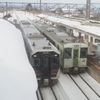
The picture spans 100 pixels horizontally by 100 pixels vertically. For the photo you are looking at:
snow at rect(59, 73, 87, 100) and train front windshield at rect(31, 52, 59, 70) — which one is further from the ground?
train front windshield at rect(31, 52, 59, 70)

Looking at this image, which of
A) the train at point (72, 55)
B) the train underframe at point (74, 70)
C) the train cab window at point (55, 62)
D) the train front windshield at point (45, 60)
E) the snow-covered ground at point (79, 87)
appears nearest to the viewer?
the snow-covered ground at point (79, 87)

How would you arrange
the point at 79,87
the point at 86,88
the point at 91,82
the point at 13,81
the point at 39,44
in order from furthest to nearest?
the point at 91,82 → the point at 79,87 → the point at 86,88 → the point at 39,44 → the point at 13,81

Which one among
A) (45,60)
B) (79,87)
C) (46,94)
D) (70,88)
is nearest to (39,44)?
(45,60)

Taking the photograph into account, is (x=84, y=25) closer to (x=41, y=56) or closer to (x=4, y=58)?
(x=41, y=56)

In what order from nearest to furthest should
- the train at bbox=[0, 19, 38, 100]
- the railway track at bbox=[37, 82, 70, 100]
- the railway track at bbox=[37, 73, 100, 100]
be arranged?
the train at bbox=[0, 19, 38, 100], the railway track at bbox=[37, 82, 70, 100], the railway track at bbox=[37, 73, 100, 100]

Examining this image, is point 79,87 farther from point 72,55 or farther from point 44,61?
point 44,61

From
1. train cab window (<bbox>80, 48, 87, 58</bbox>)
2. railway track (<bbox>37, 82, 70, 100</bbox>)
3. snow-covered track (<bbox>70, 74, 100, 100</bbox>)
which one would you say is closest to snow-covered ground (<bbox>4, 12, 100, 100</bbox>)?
snow-covered track (<bbox>70, 74, 100, 100</bbox>)

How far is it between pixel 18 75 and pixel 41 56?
697 cm

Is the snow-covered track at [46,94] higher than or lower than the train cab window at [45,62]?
lower

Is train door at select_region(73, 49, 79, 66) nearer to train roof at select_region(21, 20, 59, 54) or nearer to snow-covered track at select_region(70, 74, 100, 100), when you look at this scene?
snow-covered track at select_region(70, 74, 100, 100)

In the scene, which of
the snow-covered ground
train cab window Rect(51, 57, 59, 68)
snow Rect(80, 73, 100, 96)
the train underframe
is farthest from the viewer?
the train underframe

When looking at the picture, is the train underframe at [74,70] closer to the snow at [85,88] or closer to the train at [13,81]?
the snow at [85,88]

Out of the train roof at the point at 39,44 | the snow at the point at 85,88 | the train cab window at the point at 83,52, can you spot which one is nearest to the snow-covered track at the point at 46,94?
the snow at the point at 85,88

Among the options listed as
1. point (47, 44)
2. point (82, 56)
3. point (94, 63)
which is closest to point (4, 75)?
point (47, 44)
